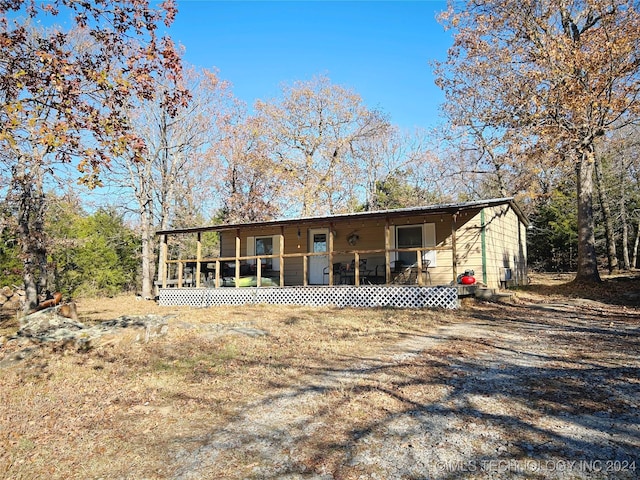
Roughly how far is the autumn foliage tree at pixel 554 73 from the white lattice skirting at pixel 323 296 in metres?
6.12

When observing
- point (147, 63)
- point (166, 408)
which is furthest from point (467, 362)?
point (147, 63)

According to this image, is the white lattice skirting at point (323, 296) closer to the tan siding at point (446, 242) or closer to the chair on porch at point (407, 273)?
the tan siding at point (446, 242)

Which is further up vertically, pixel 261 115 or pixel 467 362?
pixel 261 115

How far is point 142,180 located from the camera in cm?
1916

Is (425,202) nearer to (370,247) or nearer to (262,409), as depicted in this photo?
(370,247)

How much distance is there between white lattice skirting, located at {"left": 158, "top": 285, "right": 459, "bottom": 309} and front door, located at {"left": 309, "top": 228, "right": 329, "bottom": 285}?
2.36 metres

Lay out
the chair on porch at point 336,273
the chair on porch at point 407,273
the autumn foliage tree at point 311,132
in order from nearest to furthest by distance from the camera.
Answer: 1. the chair on porch at point 407,273
2. the chair on porch at point 336,273
3. the autumn foliage tree at point 311,132

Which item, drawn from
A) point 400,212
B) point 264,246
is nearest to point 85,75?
point 400,212

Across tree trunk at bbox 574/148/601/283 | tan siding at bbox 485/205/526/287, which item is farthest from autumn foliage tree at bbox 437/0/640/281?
tan siding at bbox 485/205/526/287

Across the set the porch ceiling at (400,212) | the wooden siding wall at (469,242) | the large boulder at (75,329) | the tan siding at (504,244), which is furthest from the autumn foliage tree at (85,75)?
the tan siding at (504,244)

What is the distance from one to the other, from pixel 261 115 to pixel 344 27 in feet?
36.1

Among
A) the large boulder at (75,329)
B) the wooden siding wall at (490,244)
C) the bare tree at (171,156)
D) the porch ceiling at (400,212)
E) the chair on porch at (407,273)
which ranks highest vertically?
the bare tree at (171,156)

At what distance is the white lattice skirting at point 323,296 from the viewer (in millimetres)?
11273

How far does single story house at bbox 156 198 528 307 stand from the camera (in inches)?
481
